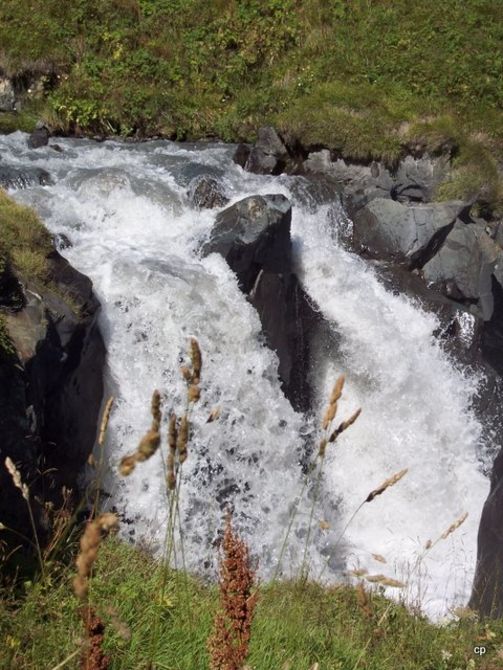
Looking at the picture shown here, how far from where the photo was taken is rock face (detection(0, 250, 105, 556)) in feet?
20.7

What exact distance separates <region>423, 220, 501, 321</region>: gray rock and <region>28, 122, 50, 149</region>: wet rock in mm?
6906

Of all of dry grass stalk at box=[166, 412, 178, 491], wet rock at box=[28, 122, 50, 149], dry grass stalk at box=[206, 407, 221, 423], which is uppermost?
dry grass stalk at box=[166, 412, 178, 491]

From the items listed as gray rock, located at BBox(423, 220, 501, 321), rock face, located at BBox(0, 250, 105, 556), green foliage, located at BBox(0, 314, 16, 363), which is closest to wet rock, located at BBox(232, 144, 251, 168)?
gray rock, located at BBox(423, 220, 501, 321)

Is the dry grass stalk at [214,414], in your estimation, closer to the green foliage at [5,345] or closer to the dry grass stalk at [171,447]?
the dry grass stalk at [171,447]

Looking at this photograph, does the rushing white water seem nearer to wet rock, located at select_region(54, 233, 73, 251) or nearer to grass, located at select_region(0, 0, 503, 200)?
wet rock, located at select_region(54, 233, 73, 251)

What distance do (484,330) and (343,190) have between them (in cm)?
342

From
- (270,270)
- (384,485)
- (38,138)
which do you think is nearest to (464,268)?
(270,270)

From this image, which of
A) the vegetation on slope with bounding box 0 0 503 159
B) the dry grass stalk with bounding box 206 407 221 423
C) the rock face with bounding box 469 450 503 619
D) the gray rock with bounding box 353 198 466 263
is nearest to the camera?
the dry grass stalk with bounding box 206 407 221 423

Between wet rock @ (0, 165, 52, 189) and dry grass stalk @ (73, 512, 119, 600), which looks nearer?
dry grass stalk @ (73, 512, 119, 600)

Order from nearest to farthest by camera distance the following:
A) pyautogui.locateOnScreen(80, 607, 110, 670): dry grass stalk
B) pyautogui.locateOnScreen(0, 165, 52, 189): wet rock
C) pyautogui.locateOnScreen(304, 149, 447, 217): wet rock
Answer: pyautogui.locateOnScreen(80, 607, 110, 670): dry grass stalk, pyautogui.locateOnScreen(0, 165, 52, 189): wet rock, pyautogui.locateOnScreen(304, 149, 447, 217): wet rock

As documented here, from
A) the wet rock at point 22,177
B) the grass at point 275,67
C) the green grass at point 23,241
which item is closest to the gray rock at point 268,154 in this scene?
the grass at point 275,67

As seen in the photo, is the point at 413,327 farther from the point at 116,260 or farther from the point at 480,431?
the point at 116,260

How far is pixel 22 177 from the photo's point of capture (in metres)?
11.6

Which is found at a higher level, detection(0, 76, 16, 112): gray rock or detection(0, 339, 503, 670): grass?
detection(0, 339, 503, 670): grass
